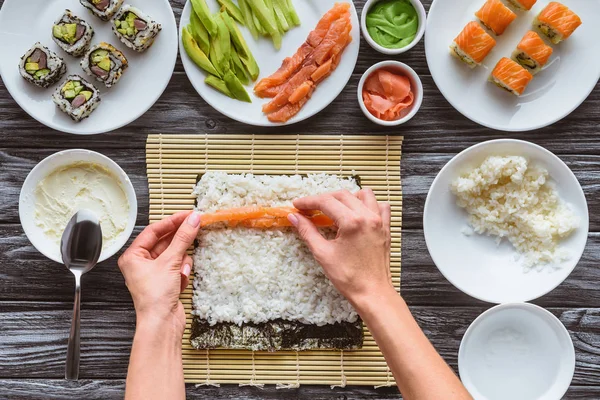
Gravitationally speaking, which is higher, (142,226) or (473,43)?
(473,43)

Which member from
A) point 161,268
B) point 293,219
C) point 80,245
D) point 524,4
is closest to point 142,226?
point 80,245

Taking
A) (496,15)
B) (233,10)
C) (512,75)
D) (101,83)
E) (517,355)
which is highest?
(233,10)

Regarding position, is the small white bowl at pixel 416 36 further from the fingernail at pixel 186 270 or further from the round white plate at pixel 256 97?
the fingernail at pixel 186 270

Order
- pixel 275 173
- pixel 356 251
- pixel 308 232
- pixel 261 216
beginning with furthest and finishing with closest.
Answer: pixel 275 173
pixel 261 216
pixel 308 232
pixel 356 251

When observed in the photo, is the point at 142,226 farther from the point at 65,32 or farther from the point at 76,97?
the point at 65,32

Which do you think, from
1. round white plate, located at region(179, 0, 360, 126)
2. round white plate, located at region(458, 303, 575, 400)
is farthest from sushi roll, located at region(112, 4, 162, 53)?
round white plate, located at region(458, 303, 575, 400)

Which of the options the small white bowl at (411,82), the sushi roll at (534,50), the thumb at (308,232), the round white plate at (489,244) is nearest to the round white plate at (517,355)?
the round white plate at (489,244)

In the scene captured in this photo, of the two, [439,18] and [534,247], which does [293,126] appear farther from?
[534,247]

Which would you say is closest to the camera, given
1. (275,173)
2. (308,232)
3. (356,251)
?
(356,251)
